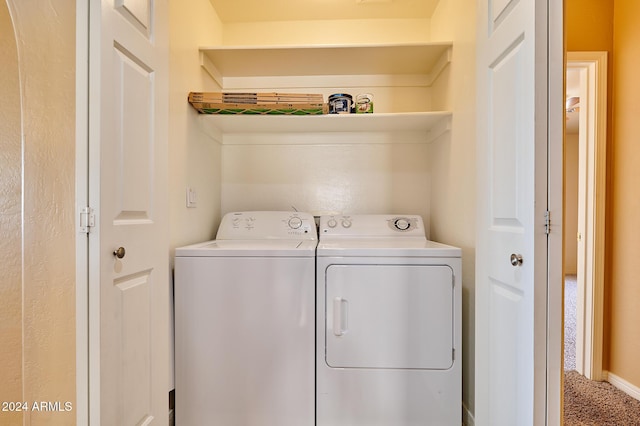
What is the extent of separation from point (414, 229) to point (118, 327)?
1.68 metres

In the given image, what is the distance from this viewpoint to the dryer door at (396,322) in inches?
58.6

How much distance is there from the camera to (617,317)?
1950mm

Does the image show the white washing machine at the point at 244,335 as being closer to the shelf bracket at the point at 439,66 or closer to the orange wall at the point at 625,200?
the shelf bracket at the point at 439,66

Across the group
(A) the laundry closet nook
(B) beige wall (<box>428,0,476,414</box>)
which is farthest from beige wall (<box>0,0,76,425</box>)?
(B) beige wall (<box>428,0,476,414</box>)

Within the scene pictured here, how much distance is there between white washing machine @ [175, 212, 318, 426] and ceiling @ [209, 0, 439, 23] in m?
1.68

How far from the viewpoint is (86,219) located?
97 cm

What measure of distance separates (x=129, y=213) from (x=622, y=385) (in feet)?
9.16

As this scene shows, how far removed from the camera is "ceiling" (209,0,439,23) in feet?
6.94

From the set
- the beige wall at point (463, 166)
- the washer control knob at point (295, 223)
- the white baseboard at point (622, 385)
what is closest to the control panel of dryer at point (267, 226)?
the washer control knob at point (295, 223)

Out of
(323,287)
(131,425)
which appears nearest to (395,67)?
(323,287)

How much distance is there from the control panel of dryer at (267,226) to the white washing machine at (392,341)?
24.3 inches

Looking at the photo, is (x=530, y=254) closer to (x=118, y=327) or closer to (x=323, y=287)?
(x=323, y=287)

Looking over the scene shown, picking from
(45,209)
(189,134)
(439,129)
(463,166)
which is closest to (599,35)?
(439,129)

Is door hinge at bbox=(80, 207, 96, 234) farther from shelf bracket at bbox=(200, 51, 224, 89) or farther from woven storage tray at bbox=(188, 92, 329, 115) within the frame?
shelf bracket at bbox=(200, 51, 224, 89)
